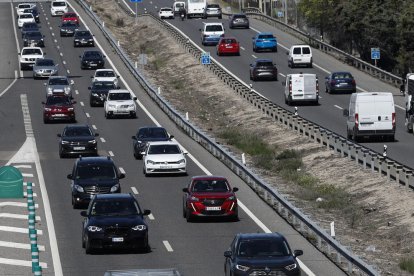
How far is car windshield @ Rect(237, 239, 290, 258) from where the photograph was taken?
27.6m

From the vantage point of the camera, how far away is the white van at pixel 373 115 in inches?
2292

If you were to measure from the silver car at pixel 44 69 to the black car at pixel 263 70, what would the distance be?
13.4 m

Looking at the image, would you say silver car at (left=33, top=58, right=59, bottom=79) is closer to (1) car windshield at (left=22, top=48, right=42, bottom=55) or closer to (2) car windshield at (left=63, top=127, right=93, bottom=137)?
(1) car windshield at (left=22, top=48, right=42, bottom=55)

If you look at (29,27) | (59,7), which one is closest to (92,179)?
(29,27)

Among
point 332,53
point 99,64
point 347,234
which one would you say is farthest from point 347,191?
point 332,53

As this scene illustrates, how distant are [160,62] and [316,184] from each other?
56146 millimetres

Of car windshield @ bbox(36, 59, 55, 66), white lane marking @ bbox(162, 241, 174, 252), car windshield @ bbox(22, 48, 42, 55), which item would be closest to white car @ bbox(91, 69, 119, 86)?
car windshield @ bbox(36, 59, 55, 66)

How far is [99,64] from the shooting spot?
9300 cm

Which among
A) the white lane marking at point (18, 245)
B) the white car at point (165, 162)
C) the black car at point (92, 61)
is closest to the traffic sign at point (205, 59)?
the black car at point (92, 61)

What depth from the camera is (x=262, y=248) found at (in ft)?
91.1

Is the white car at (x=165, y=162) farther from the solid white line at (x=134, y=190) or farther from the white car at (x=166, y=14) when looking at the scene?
the white car at (x=166, y=14)

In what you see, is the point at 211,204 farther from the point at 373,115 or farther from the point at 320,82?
the point at 320,82

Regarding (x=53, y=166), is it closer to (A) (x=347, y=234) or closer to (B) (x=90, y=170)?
(B) (x=90, y=170)

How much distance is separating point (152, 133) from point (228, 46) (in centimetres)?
4573
